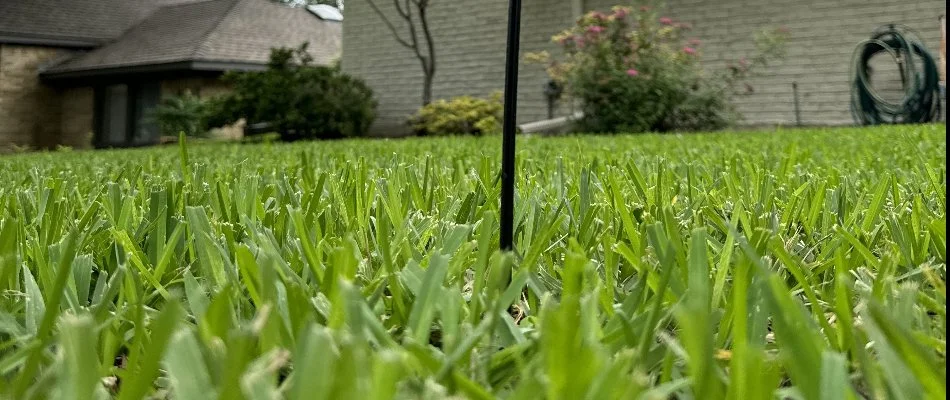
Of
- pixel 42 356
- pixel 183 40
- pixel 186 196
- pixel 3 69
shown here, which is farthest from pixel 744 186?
pixel 3 69

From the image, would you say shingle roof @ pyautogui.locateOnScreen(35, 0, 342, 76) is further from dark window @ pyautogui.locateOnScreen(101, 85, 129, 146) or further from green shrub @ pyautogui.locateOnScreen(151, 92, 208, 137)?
dark window @ pyautogui.locateOnScreen(101, 85, 129, 146)

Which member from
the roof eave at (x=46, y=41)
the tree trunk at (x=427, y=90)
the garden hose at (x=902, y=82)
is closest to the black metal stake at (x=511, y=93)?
the garden hose at (x=902, y=82)

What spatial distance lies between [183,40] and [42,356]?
19.7 meters

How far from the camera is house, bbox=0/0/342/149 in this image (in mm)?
18750

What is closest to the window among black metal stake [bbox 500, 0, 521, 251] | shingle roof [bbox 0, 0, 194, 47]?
shingle roof [bbox 0, 0, 194, 47]

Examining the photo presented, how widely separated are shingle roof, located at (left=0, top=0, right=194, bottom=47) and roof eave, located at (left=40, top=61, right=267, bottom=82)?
4.00ft

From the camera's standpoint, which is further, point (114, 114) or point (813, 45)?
point (114, 114)

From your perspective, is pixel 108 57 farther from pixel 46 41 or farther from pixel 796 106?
pixel 796 106

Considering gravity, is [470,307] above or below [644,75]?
below

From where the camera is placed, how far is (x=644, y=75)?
10.5 meters

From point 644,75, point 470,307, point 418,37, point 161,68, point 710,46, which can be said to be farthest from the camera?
point 161,68

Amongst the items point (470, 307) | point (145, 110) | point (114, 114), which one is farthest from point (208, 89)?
point (470, 307)

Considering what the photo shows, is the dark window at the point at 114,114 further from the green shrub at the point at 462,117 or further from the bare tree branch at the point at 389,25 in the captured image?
the green shrub at the point at 462,117

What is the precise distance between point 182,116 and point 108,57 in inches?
163
